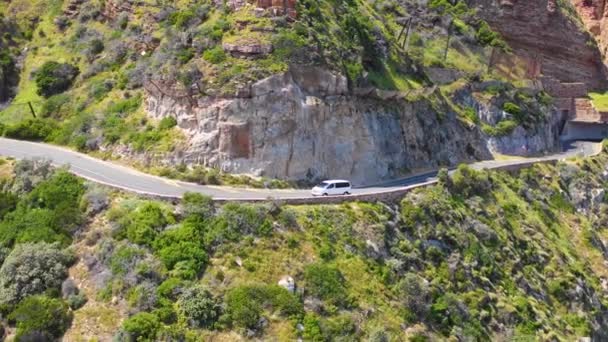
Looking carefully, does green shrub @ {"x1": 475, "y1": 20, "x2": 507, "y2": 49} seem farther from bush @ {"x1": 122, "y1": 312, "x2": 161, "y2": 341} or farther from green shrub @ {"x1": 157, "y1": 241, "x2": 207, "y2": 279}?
bush @ {"x1": 122, "y1": 312, "x2": 161, "y2": 341}

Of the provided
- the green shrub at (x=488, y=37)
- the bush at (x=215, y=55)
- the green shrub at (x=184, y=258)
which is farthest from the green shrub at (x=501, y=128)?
the green shrub at (x=184, y=258)

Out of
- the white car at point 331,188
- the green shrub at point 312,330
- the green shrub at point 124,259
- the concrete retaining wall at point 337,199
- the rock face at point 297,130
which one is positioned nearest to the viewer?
the green shrub at point 312,330

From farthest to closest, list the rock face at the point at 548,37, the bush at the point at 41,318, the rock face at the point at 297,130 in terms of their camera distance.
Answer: the rock face at the point at 548,37 < the rock face at the point at 297,130 < the bush at the point at 41,318

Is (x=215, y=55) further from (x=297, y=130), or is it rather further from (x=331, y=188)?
(x=331, y=188)

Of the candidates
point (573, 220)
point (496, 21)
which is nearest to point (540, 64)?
point (496, 21)

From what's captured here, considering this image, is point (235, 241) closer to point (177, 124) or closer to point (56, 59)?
point (177, 124)

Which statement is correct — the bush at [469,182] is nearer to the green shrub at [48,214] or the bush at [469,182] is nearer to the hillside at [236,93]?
the hillside at [236,93]
